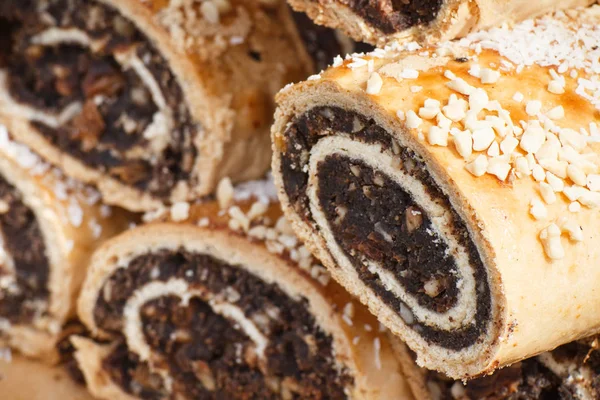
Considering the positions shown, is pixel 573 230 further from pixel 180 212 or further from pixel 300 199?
pixel 180 212

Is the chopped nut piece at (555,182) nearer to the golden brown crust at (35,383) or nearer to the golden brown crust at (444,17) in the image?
the golden brown crust at (444,17)

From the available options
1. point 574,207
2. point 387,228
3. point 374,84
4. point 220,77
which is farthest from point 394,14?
point 220,77

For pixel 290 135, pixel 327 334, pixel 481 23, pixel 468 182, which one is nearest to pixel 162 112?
pixel 290 135

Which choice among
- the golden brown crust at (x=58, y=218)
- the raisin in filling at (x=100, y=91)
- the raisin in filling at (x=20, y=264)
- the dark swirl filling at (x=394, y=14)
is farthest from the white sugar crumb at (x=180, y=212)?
the dark swirl filling at (x=394, y=14)

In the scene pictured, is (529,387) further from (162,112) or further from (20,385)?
(20,385)

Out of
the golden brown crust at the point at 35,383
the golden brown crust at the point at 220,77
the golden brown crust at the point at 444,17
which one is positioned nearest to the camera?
the golden brown crust at the point at 444,17

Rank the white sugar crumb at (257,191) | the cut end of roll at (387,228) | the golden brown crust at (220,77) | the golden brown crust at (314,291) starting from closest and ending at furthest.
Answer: the cut end of roll at (387,228) → the golden brown crust at (314,291) → the golden brown crust at (220,77) → the white sugar crumb at (257,191)
